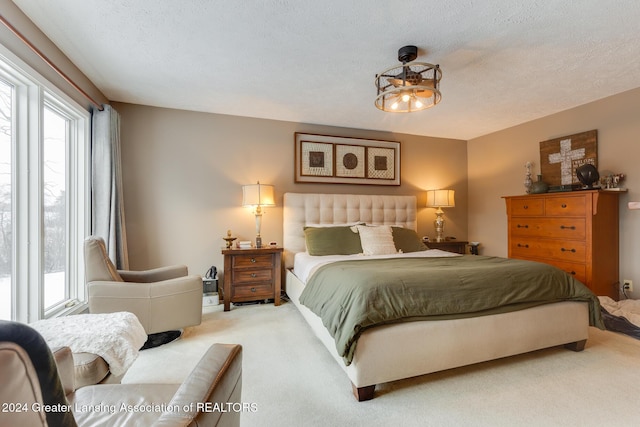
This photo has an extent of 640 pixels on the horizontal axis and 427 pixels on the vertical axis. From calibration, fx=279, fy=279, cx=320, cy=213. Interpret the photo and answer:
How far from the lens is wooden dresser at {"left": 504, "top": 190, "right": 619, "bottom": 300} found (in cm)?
300

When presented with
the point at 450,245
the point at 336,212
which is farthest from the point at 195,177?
the point at 450,245

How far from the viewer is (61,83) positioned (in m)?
2.36

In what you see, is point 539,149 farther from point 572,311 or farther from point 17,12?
point 17,12

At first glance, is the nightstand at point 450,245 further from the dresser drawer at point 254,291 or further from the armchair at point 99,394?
the armchair at point 99,394

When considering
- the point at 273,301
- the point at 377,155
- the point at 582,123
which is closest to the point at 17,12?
the point at 273,301

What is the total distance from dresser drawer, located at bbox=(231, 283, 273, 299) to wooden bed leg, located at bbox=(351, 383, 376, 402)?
6.44 feet

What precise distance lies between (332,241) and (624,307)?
319 cm

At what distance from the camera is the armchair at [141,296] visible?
226 cm

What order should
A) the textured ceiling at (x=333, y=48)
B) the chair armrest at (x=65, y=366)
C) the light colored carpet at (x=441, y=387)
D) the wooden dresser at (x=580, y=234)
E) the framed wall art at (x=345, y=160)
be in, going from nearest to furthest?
1. the chair armrest at (x=65, y=366)
2. the light colored carpet at (x=441, y=387)
3. the textured ceiling at (x=333, y=48)
4. the wooden dresser at (x=580, y=234)
5. the framed wall art at (x=345, y=160)

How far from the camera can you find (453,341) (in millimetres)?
1859

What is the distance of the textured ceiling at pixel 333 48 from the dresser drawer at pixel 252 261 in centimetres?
187

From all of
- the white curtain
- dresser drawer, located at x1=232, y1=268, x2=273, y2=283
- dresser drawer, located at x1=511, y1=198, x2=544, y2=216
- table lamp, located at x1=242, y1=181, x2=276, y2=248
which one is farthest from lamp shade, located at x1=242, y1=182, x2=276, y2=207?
dresser drawer, located at x1=511, y1=198, x2=544, y2=216

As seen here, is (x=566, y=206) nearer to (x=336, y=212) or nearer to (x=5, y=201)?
(x=336, y=212)

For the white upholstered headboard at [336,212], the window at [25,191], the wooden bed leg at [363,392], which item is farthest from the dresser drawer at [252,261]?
the wooden bed leg at [363,392]
